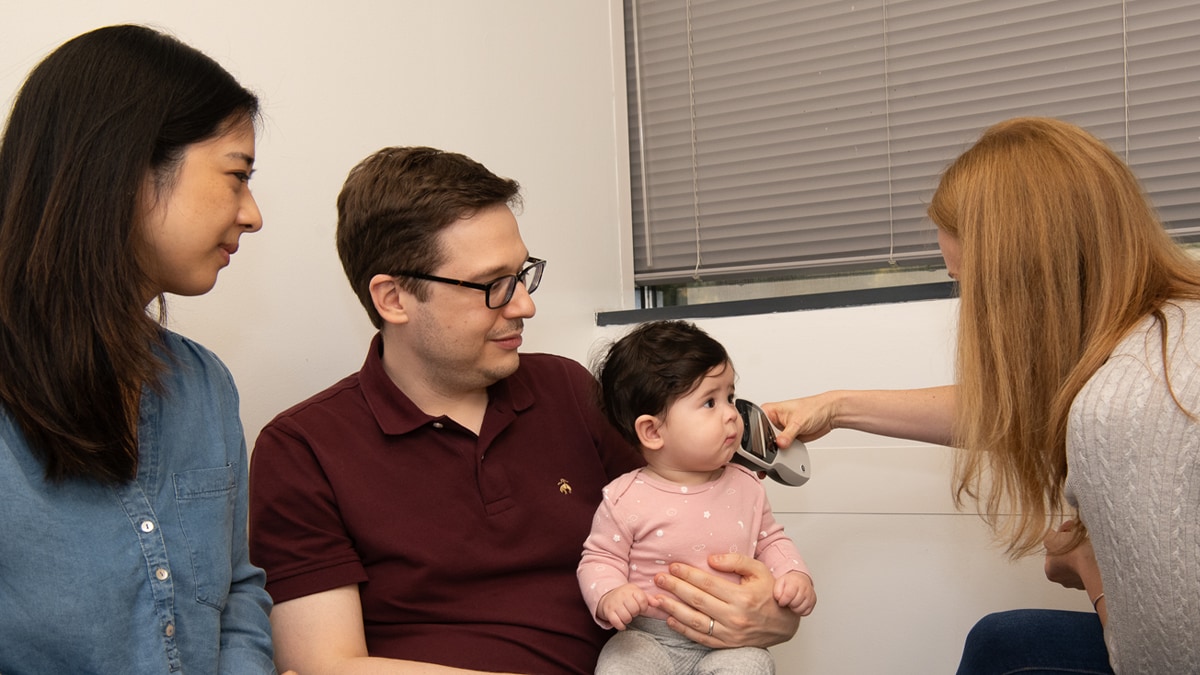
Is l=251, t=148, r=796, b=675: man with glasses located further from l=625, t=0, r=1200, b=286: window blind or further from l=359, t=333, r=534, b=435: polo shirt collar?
l=625, t=0, r=1200, b=286: window blind

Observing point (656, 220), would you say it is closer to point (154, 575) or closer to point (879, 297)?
point (879, 297)

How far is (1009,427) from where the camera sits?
4.91 ft

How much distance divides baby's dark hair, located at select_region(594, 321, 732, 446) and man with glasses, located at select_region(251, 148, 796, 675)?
0.15m

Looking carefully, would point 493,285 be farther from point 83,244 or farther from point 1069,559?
point 1069,559

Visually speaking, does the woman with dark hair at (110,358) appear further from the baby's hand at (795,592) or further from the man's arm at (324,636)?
the baby's hand at (795,592)

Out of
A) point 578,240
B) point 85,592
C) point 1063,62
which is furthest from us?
point 578,240

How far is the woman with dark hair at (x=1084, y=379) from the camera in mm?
1246

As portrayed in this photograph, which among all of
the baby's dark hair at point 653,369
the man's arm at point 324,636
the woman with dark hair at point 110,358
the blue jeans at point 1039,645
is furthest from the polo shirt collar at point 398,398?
the blue jeans at point 1039,645

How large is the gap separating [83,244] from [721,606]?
99 centimetres

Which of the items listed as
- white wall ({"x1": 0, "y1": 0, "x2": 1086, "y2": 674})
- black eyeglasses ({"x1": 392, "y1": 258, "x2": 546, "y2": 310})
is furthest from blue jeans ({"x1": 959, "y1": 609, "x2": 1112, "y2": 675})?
black eyeglasses ({"x1": 392, "y1": 258, "x2": 546, "y2": 310})

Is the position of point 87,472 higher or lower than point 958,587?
higher

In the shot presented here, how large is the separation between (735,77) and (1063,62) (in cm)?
85

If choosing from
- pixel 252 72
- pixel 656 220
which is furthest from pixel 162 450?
pixel 656 220

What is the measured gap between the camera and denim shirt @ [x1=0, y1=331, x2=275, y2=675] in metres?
1.10
